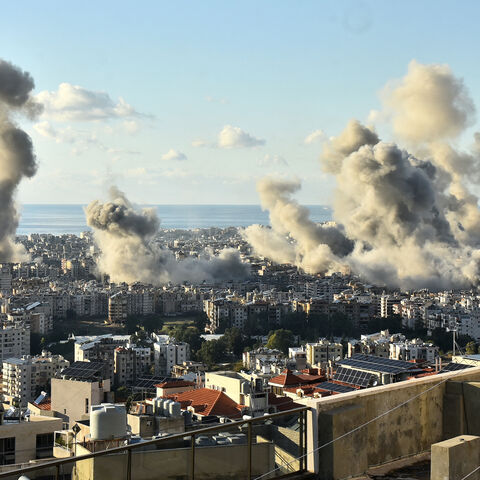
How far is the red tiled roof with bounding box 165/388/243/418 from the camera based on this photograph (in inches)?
434

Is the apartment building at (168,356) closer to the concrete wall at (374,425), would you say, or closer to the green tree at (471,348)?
the green tree at (471,348)

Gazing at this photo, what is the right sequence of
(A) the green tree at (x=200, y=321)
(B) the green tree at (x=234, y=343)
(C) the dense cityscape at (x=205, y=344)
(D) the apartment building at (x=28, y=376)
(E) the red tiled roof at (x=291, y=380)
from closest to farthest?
(C) the dense cityscape at (x=205, y=344)
(E) the red tiled roof at (x=291, y=380)
(D) the apartment building at (x=28, y=376)
(B) the green tree at (x=234, y=343)
(A) the green tree at (x=200, y=321)

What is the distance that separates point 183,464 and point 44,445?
5.17 m

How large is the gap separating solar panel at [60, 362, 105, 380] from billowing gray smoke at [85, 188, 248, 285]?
2577 centimetres

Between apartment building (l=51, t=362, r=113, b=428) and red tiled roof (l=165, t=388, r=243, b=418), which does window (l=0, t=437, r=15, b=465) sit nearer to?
red tiled roof (l=165, t=388, r=243, b=418)

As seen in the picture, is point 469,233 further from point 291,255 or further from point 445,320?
point 445,320

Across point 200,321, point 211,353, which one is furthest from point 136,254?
point 211,353

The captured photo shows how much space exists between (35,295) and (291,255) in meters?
22.9

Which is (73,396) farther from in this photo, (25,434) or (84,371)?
(25,434)

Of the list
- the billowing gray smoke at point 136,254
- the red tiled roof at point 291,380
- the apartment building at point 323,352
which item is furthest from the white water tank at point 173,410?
the billowing gray smoke at point 136,254

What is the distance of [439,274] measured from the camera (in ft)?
147

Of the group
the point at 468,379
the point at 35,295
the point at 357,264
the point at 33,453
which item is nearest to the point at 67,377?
the point at 33,453

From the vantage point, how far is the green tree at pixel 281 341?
28.0 meters

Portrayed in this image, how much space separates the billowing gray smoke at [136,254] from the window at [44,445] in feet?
128
